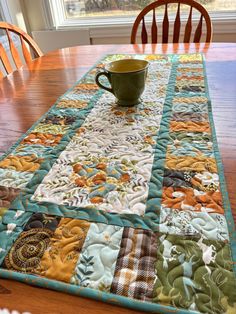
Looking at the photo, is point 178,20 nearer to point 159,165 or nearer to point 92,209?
point 159,165

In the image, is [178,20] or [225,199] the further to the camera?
[178,20]

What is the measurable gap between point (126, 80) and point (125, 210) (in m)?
0.38

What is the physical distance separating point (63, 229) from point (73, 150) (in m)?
0.22

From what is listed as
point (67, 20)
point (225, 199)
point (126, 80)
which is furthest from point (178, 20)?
point (67, 20)

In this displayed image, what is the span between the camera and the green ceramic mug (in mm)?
675

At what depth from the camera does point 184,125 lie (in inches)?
24.7

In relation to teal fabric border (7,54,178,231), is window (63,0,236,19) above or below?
above

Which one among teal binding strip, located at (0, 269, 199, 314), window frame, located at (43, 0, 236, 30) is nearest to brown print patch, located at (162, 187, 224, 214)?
teal binding strip, located at (0, 269, 199, 314)

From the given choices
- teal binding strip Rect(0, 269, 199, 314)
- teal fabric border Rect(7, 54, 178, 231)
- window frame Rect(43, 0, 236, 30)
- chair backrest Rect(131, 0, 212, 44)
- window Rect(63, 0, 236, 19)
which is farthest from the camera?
window frame Rect(43, 0, 236, 30)

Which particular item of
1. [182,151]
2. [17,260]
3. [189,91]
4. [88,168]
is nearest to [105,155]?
[88,168]

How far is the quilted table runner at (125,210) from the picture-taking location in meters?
0.33

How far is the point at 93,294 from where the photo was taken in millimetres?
319

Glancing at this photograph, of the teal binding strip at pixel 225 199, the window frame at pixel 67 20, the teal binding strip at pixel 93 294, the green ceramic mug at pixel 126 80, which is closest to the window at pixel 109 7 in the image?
the window frame at pixel 67 20

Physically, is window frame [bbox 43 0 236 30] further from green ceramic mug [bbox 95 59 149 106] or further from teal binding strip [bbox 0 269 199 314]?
teal binding strip [bbox 0 269 199 314]
